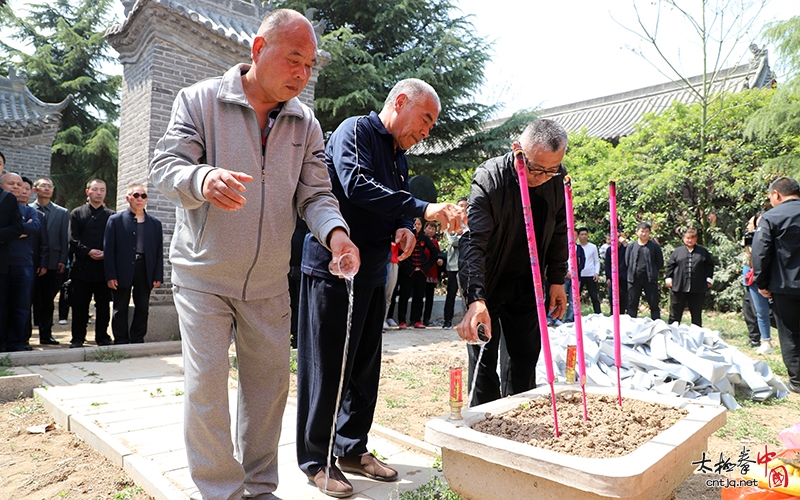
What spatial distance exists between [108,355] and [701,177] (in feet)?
42.0

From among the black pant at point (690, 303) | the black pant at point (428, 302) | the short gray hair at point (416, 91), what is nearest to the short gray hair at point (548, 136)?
the short gray hair at point (416, 91)

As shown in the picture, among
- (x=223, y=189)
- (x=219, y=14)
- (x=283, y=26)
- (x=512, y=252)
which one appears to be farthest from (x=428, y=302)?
(x=223, y=189)

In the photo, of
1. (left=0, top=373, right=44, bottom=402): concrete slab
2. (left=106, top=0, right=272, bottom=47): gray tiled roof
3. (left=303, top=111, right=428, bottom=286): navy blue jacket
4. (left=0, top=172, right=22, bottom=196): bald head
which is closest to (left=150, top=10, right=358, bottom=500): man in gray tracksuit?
(left=303, top=111, right=428, bottom=286): navy blue jacket

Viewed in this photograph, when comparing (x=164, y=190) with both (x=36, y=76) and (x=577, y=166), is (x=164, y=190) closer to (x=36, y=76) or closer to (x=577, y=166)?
(x=577, y=166)

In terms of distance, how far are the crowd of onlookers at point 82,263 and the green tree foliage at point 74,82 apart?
896 cm

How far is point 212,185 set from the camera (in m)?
1.87

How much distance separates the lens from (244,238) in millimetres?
2234

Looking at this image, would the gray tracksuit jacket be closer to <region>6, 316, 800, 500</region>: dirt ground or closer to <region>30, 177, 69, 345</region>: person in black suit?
<region>6, 316, 800, 500</region>: dirt ground

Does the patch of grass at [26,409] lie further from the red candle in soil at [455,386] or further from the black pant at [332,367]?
the red candle in soil at [455,386]

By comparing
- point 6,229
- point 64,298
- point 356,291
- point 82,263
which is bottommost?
point 64,298

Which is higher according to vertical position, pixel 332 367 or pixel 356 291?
pixel 356 291

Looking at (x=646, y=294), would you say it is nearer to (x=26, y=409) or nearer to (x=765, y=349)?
(x=765, y=349)

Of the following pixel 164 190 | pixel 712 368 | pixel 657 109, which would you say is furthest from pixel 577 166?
pixel 164 190

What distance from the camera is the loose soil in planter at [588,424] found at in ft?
7.06
